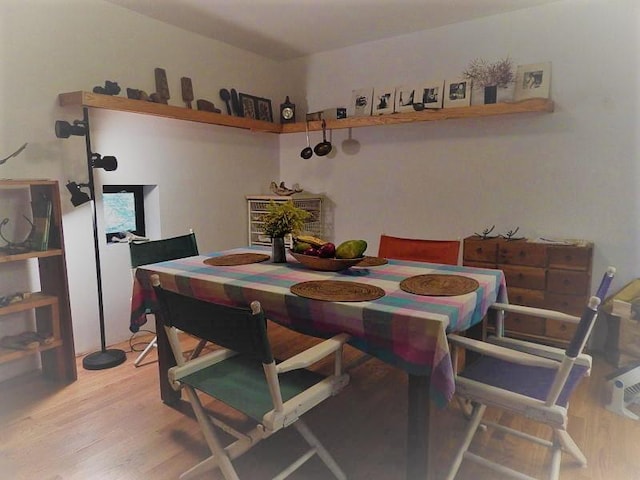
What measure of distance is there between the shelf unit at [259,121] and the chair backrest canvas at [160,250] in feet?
3.00

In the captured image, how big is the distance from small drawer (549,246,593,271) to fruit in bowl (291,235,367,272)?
162 cm

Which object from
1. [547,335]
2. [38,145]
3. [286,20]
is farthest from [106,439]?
[286,20]

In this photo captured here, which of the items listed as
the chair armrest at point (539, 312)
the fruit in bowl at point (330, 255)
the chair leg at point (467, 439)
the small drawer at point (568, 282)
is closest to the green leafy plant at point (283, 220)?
the fruit in bowl at point (330, 255)

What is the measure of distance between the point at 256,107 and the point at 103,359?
2.54m

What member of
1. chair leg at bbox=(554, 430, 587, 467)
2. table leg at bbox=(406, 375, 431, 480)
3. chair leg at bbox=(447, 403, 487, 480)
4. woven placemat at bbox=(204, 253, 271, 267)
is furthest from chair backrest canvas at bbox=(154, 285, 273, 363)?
chair leg at bbox=(554, 430, 587, 467)

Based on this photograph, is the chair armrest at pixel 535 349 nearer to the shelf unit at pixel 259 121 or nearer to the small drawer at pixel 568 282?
the small drawer at pixel 568 282

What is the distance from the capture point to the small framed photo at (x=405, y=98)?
3.65 metres

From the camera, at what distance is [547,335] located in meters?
2.97

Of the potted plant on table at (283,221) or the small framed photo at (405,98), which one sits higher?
the small framed photo at (405,98)

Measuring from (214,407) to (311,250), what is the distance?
1007 mm

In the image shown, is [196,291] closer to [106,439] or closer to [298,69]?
[106,439]

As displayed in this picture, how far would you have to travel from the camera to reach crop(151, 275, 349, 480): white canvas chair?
1298 millimetres

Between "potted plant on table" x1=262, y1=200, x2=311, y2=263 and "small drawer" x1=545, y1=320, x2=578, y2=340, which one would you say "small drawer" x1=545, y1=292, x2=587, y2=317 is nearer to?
"small drawer" x1=545, y1=320, x2=578, y2=340

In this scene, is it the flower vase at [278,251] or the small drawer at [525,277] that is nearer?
the flower vase at [278,251]
